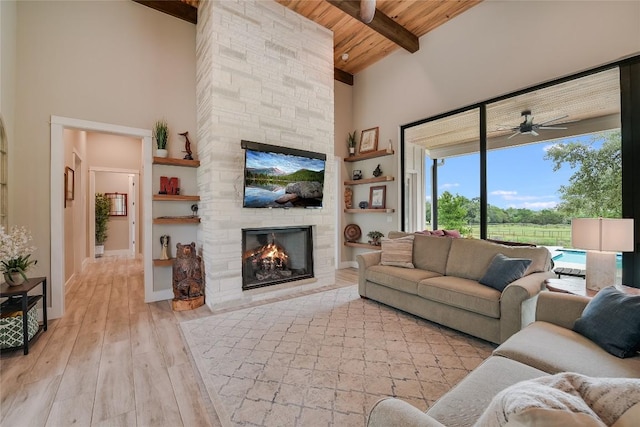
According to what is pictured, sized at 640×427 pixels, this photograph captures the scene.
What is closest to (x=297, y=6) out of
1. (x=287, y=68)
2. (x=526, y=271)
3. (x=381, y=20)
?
(x=287, y=68)

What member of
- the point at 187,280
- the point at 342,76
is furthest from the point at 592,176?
the point at 187,280

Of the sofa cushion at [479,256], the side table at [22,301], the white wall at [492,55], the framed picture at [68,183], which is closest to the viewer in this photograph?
the side table at [22,301]

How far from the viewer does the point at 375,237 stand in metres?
5.41

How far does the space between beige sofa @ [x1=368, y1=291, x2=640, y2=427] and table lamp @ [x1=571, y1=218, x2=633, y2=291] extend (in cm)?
64

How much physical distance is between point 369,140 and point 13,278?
5320 mm

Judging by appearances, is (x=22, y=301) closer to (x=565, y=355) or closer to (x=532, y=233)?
(x=565, y=355)

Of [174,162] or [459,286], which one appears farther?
[174,162]

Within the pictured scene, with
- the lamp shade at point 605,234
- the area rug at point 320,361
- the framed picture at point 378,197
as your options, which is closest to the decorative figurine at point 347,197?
the framed picture at point 378,197

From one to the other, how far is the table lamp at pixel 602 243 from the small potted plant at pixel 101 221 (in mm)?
9316

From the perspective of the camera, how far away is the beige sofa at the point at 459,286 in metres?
2.35

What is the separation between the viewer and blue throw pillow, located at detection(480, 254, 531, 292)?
256 cm

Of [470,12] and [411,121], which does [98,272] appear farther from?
[470,12]

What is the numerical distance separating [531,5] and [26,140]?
20.0ft

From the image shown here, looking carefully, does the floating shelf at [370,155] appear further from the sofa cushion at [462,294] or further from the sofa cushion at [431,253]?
the sofa cushion at [462,294]
